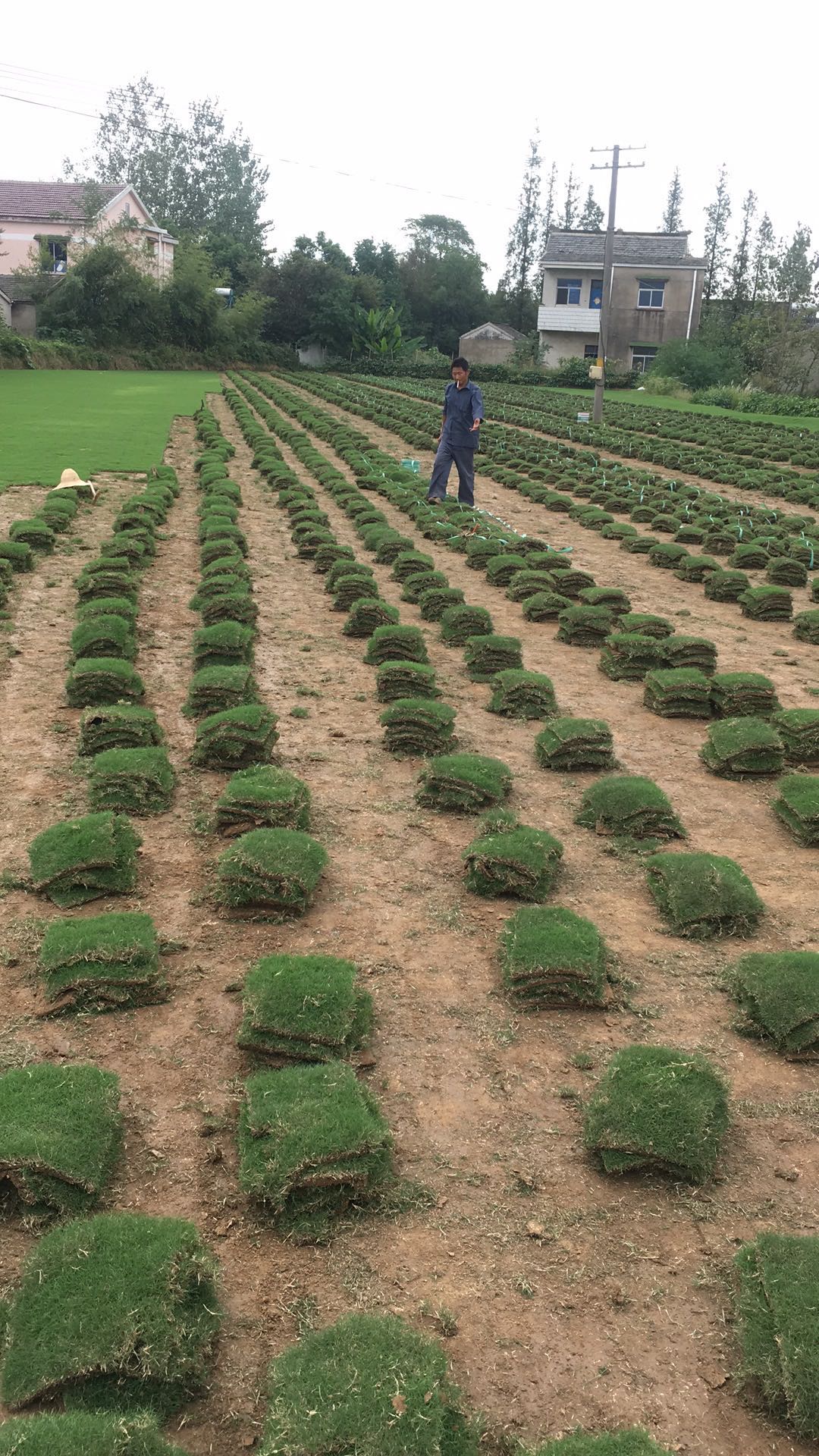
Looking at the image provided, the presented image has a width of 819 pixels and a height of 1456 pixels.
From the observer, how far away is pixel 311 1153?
14.4ft

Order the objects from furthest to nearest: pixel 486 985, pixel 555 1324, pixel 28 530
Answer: pixel 28 530 → pixel 486 985 → pixel 555 1324

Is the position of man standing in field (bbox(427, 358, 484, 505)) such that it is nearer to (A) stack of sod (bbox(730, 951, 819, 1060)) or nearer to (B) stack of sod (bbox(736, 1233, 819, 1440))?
(A) stack of sod (bbox(730, 951, 819, 1060))

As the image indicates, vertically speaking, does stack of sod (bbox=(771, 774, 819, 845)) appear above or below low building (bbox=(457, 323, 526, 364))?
below

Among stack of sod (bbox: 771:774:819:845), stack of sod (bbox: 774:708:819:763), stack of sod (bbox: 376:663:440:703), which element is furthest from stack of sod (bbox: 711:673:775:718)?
stack of sod (bbox: 376:663:440:703)

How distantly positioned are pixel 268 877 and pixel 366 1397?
11.4ft

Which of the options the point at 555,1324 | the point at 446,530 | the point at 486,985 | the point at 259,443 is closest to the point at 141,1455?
the point at 555,1324

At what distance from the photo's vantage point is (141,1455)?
3.23 m

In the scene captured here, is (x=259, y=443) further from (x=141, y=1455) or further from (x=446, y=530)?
(x=141, y=1455)

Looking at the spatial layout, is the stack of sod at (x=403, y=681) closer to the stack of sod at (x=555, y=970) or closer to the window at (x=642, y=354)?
the stack of sod at (x=555, y=970)

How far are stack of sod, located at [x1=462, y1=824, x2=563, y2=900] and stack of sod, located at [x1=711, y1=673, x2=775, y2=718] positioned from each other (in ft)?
12.9

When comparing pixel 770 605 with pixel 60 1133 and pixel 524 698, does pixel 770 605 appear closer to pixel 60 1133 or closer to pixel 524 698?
pixel 524 698

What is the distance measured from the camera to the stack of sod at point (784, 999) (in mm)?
5535

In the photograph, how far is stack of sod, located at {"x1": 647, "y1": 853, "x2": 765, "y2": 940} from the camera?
667 centimetres

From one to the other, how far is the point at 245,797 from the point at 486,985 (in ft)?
7.48
